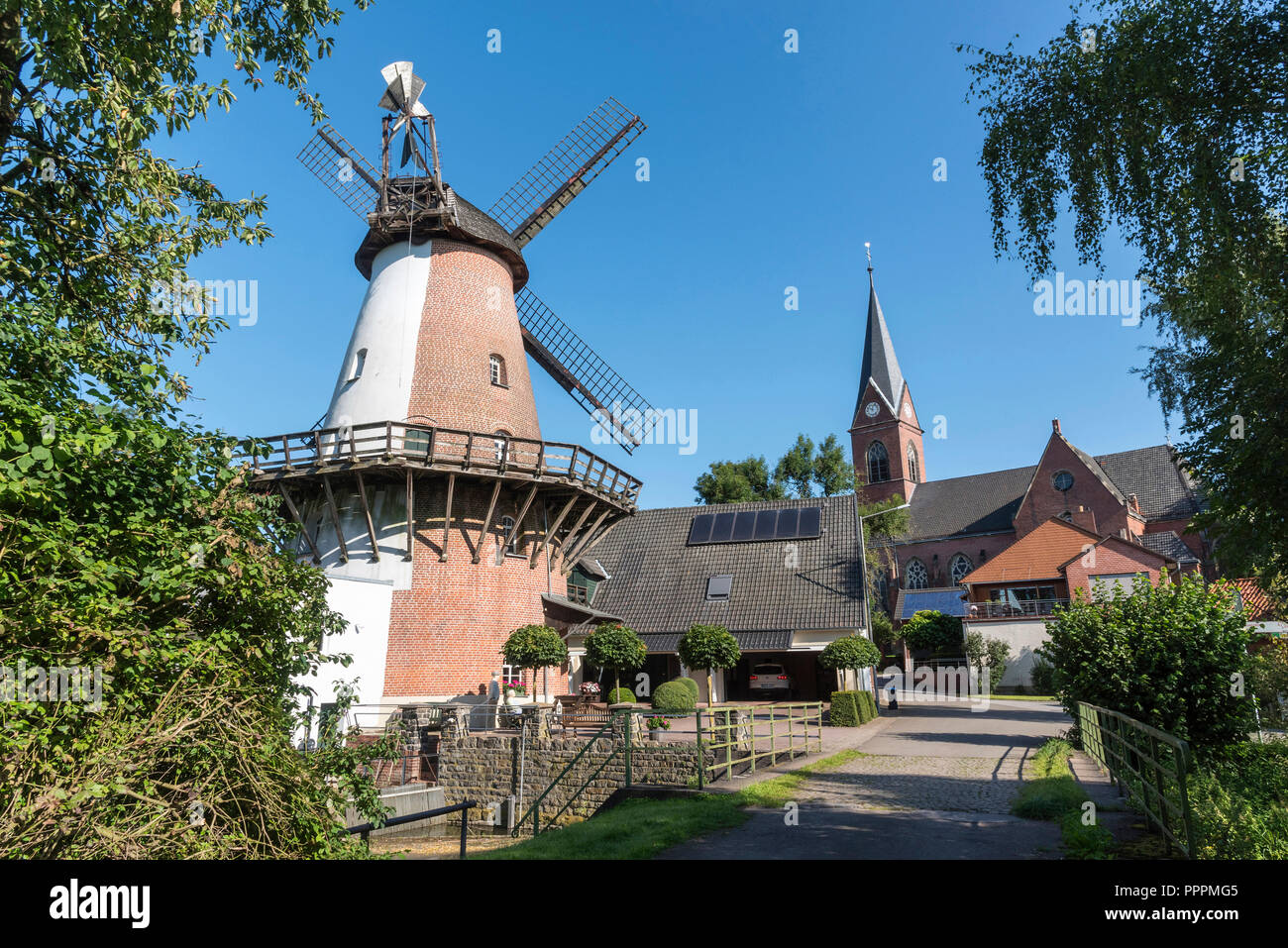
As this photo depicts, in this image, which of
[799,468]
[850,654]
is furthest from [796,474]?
[850,654]

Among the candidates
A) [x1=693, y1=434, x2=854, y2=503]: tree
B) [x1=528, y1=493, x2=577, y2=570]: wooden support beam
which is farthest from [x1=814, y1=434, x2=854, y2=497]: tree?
[x1=528, y1=493, x2=577, y2=570]: wooden support beam

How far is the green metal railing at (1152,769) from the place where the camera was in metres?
5.66

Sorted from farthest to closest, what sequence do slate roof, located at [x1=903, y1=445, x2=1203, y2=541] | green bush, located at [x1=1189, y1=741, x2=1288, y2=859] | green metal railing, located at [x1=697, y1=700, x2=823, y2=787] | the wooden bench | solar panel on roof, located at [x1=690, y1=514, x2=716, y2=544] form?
1. slate roof, located at [x1=903, y1=445, x2=1203, y2=541]
2. solar panel on roof, located at [x1=690, y1=514, x2=716, y2=544]
3. the wooden bench
4. green metal railing, located at [x1=697, y1=700, x2=823, y2=787]
5. green bush, located at [x1=1189, y1=741, x2=1288, y2=859]

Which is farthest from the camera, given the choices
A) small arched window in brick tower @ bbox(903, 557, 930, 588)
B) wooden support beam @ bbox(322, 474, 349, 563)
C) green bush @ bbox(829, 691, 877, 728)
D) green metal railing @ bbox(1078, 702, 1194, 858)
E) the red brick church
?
small arched window in brick tower @ bbox(903, 557, 930, 588)

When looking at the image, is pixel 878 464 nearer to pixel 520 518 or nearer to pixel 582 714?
pixel 520 518

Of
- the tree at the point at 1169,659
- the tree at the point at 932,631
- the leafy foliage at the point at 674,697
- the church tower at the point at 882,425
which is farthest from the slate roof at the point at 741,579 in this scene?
the church tower at the point at 882,425

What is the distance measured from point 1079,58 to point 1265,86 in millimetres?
1788

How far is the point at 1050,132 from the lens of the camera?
8477 mm

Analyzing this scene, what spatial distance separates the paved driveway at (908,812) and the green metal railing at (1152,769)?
0.96 meters

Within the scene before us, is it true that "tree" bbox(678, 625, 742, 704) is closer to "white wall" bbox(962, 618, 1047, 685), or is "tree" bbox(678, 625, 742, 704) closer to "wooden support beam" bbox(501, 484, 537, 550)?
"wooden support beam" bbox(501, 484, 537, 550)

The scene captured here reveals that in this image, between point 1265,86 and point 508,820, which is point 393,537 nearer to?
point 508,820

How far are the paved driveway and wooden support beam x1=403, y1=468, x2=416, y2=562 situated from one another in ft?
33.5

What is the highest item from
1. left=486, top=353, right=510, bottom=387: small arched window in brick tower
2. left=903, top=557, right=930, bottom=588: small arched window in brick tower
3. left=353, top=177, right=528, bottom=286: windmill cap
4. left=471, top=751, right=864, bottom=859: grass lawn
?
left=353, top=177, right=528, bottom=286: windmill cap

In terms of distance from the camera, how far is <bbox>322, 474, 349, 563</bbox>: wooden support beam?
17.8 m
